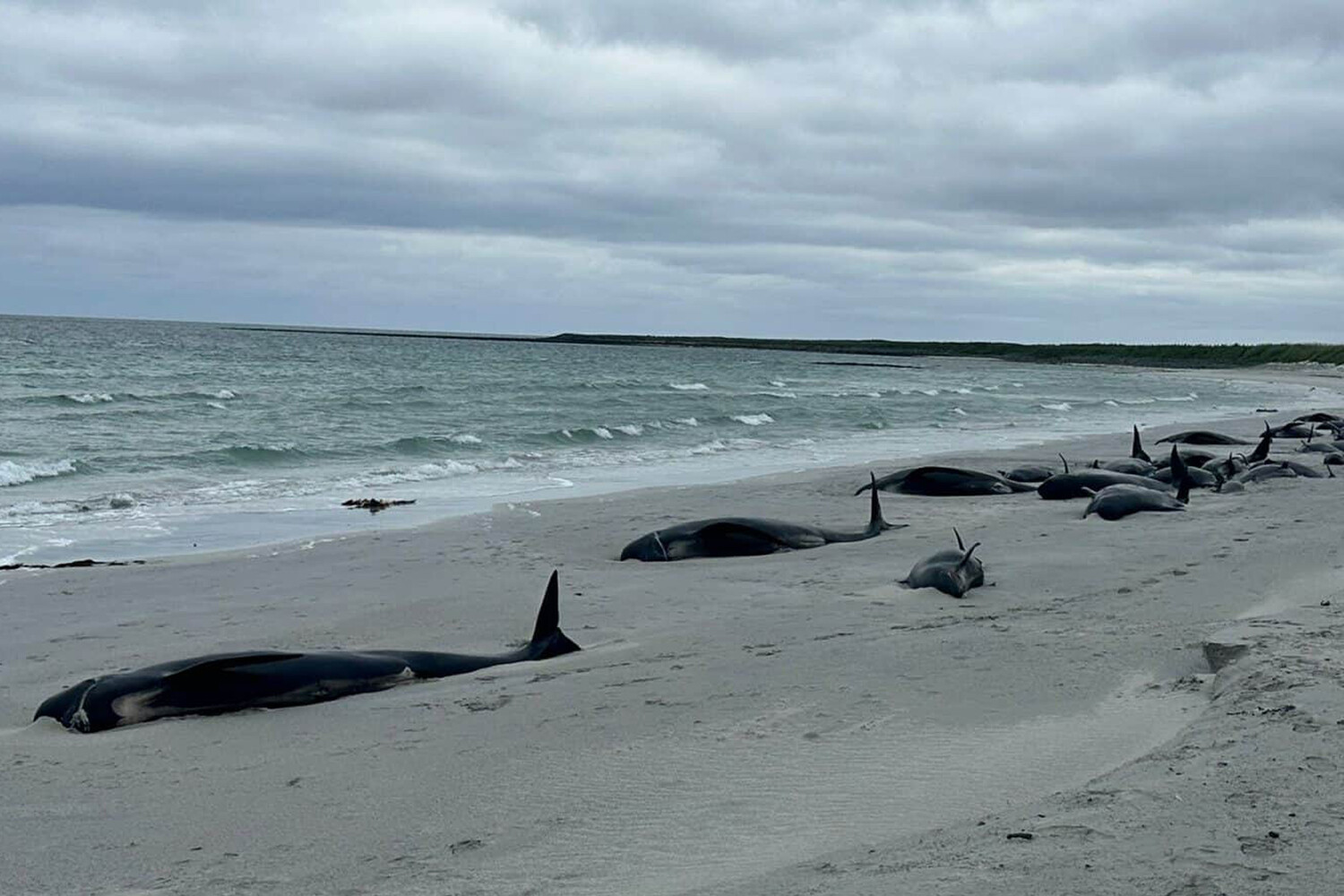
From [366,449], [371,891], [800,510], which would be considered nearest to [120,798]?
[371,891]

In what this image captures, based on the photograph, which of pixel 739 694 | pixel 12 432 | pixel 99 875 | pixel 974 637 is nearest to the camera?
pixel 99 875

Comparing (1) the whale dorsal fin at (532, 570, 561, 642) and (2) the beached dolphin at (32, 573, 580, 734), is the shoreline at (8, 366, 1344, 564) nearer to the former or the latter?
(2) the beached dolphin at (32, 573, 580, 734)

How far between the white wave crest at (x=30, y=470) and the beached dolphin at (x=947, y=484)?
12224 mm

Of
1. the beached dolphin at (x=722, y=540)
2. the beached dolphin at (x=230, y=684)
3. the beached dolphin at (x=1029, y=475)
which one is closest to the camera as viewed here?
the beached dolphin at (x=230, y=684)

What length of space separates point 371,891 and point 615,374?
65264mm

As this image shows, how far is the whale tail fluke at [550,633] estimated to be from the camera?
7430mm

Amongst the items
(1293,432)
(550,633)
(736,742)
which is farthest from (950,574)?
(1293,432)

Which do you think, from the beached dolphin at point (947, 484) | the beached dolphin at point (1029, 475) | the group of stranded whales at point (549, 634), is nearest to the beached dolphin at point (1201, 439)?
the beached dolphin at point (1029, 475)

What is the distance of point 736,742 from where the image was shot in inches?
211

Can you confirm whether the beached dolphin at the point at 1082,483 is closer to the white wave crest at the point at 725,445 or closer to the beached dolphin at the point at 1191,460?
the beached dolphin at the point at 1191,460

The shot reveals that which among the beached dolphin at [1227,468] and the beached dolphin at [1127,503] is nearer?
the beached dolphin at [1127,503]

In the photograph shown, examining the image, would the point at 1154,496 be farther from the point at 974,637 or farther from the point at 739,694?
the point at 739,694

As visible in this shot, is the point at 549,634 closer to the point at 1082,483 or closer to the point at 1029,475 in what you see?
the point at 1082,483

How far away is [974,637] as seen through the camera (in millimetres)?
7148
